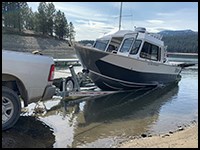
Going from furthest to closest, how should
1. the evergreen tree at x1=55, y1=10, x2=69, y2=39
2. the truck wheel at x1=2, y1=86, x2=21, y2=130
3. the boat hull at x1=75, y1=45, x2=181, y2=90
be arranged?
the evergreen tree at x1=55, y1=10, x2=69, y2=39, the boat hull at x1=75, y1=45, x2=181, y2=90, the truck wheel at x1=2, y1=86, x2=21, y2=130

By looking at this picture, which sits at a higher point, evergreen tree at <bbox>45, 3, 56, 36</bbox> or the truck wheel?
evergreen tree at <bbox>45, 3, 56, 36</bbox>

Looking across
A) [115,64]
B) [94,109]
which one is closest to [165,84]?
[115,64]

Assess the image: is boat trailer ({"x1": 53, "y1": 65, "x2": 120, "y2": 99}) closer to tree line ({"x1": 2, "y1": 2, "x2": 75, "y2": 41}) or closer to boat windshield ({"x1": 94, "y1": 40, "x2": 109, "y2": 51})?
boat windshield ({"x1": 94, "y1": 40, "x2": 109, "y2": 51})

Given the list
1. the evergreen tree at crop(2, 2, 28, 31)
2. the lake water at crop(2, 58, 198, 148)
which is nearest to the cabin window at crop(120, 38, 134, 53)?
the lake water at crop(2, 58, 198, 148)

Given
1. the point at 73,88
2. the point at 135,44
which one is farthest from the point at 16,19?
the point at 73,88

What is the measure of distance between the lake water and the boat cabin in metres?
2.36

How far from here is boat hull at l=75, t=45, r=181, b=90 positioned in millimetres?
12016

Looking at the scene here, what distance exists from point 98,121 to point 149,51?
715 cm

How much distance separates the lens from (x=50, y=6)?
75.6m

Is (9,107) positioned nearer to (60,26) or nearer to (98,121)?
(98,121)

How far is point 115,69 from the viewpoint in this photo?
1255cm

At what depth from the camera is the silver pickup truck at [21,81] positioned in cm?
604

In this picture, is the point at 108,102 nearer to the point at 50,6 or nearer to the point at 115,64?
the point at 115,64

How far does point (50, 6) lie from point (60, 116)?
232 feet
